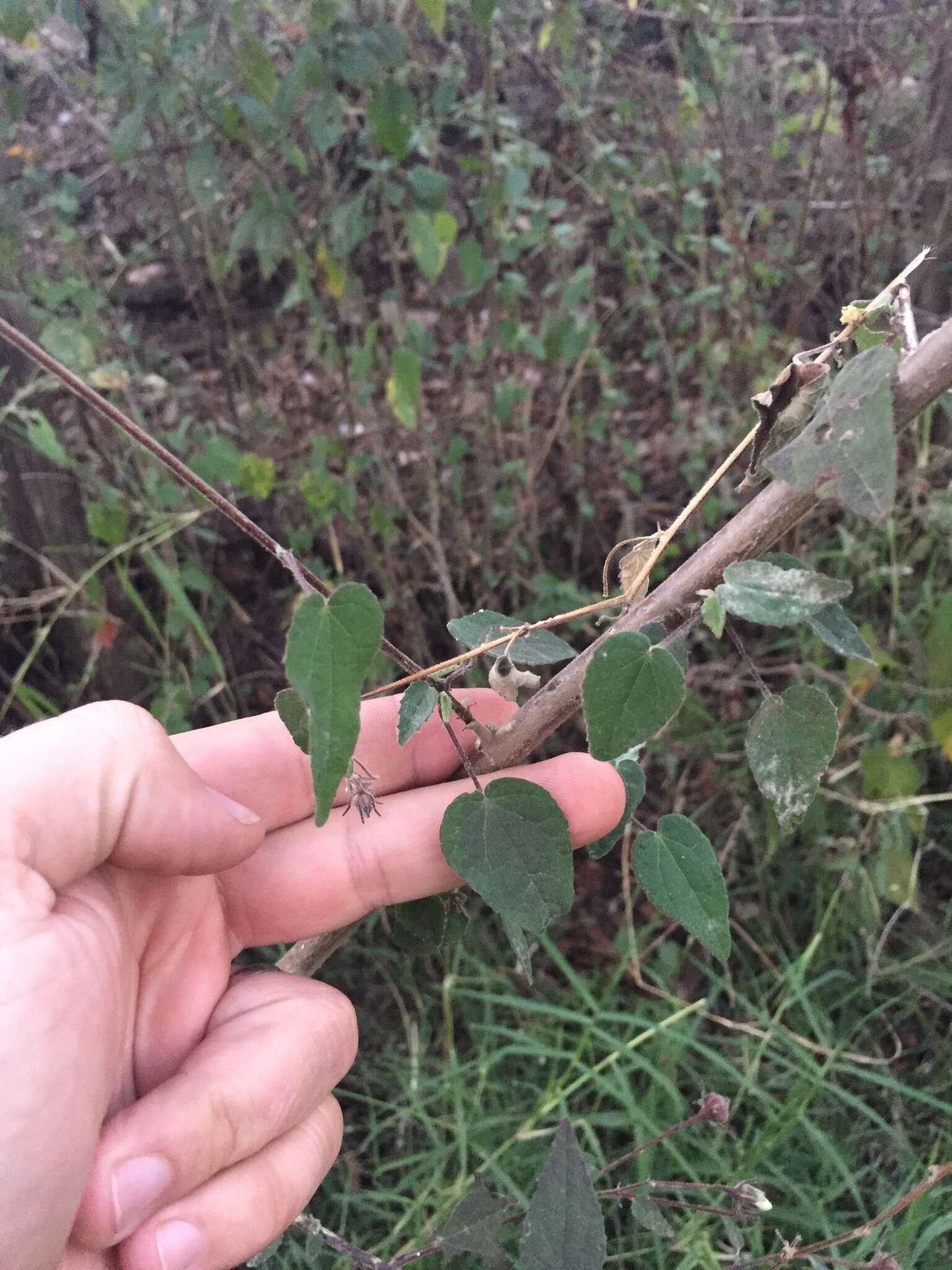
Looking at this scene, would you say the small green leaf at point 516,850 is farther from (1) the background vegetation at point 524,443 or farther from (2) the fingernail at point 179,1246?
(1) the background vegetation at point 524,443

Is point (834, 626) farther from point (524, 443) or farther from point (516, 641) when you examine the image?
point (524, 443)

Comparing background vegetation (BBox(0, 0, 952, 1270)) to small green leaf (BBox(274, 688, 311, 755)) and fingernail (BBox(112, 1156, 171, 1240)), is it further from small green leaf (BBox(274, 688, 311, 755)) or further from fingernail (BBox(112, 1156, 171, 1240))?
small green leaf (BBox(274, 688, 311, 755))

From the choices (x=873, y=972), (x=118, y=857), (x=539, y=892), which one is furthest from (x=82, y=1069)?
(x=873, y=972)

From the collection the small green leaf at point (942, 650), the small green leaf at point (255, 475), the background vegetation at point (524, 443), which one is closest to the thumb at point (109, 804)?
the background vegetation at point (524, 443)

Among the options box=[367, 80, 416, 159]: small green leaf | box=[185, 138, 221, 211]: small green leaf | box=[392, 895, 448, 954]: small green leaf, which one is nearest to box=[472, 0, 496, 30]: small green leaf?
box=[367, 80, 416, 159]: small green leaf

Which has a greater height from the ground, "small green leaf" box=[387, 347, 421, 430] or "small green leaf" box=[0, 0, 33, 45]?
"small green leaf" box=[0, 0, 33, 45]

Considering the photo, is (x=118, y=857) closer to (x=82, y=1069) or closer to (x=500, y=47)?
(x=82, y=1069)

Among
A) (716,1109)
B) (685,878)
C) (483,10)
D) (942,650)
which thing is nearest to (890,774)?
(942,650)
